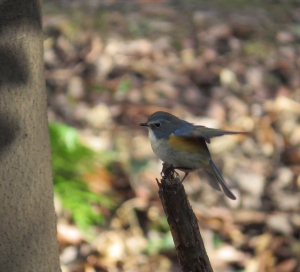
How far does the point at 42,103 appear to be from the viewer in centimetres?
194

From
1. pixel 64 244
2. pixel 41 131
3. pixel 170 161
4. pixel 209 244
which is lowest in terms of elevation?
pixel 209 244

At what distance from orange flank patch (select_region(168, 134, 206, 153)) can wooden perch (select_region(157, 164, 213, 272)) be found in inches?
21.0

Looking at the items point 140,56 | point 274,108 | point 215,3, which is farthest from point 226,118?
point 215,3

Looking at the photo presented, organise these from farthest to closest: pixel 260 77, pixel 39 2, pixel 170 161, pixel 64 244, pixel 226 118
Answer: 1. pixel 260 77
2. pixel 226 118
3. pixel 64 244
4. pixel 170 161
5. pixel 39 2

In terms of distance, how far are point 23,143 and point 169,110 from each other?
368 cm

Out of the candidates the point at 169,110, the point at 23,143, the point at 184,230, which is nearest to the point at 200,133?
the point at 184,230

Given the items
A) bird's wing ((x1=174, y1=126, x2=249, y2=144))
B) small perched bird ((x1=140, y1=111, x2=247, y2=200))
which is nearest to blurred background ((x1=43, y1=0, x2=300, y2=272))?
small perched bird ((x1=140, y1=111, x2=247, y2=200))

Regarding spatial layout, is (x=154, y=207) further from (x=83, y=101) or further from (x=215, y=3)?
(x=215, y=3)

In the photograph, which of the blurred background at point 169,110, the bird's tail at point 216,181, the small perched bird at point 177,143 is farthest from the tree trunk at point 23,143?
the blurred background at point 169,110

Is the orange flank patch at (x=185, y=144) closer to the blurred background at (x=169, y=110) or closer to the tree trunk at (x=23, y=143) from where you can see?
the tree trunk at (x=23, y=143)

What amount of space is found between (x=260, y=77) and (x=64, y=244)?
13.4 ft

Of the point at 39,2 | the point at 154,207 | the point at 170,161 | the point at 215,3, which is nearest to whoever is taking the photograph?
the point at 39,2

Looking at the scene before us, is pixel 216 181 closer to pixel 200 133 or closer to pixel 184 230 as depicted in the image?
pixel 200 133

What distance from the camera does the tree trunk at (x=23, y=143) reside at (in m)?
1.78
